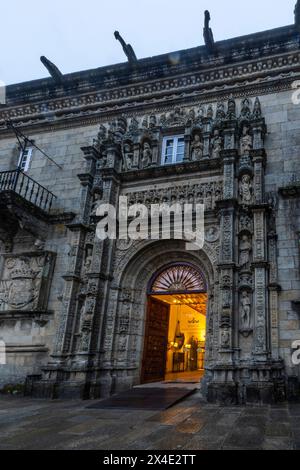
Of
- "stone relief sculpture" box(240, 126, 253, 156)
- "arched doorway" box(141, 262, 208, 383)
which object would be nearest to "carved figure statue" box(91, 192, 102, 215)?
"arched doorway" box(141, 262, 208, 383)

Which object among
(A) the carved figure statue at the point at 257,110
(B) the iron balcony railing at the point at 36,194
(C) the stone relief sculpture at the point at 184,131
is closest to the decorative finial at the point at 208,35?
(C) the stone relief sculpture at the point at 184,131

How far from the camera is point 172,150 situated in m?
11.4

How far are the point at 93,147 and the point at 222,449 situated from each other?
9369 mm

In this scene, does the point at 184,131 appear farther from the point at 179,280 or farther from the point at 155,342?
the point at 155,342

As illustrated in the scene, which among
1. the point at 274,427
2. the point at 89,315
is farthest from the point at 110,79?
the point at 274,427

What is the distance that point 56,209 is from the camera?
11680mm

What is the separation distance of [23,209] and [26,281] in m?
2.12

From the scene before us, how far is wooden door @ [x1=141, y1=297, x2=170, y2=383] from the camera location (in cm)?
1027

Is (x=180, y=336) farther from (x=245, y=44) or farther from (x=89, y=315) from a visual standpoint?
(x=245, y=44)

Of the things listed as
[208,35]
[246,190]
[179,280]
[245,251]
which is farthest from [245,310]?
[208,35]

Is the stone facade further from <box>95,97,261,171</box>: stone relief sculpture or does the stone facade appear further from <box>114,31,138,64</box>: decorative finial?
<box>114,31,138,64</box>: decorative finial

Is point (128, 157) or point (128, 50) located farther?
point (128, 50)

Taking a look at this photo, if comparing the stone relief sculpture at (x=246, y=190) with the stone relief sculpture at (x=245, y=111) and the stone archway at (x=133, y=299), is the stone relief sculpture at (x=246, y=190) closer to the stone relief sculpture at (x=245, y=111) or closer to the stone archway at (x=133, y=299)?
the stone archway at (x=133, y=299)

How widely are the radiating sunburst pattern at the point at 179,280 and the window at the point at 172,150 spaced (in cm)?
323
